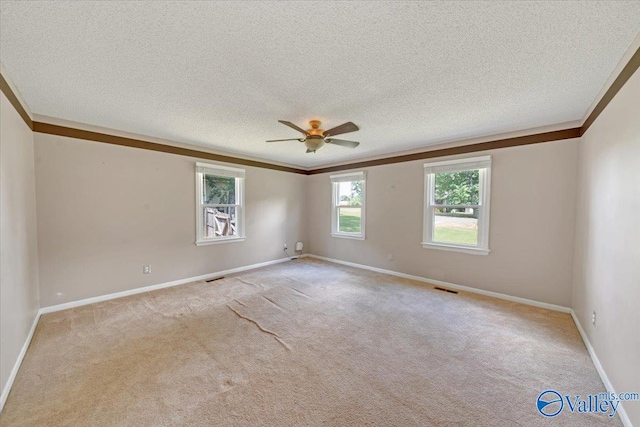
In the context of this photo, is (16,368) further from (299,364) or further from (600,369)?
(600,369)

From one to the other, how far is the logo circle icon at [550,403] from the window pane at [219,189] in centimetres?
491

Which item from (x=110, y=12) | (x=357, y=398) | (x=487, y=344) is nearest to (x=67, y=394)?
(x=357, y=398)

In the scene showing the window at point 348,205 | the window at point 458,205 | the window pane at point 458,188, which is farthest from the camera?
the window at point 348,205

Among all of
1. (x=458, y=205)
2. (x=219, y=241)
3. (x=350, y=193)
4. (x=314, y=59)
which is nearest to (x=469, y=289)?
(x=458, y=205)

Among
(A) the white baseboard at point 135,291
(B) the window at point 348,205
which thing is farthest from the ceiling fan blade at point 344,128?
(A) the white baseboard at point 135,291

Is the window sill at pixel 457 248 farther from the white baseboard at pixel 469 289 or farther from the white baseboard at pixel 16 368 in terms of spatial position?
the white baseboard at pixel 16 368

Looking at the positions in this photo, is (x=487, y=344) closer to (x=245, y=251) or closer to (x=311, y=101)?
(x=311, y=101)

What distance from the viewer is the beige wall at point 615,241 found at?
1571 mm

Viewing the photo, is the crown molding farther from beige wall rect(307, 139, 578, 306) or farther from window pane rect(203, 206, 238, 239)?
window pane rect(203, 206, 238, 239)

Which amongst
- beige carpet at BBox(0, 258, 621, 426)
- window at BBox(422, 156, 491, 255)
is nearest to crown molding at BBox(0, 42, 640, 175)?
window at BBox(422, 156, 491, 255)

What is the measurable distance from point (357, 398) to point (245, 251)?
13.0 feet

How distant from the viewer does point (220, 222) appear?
16.2ft

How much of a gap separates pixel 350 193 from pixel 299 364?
13.4ft

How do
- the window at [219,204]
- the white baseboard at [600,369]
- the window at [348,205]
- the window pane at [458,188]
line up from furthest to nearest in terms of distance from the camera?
the window at [348,205]
the window at [219,204]
the window pane at [458,188]
the white baseboard at [600,369]
